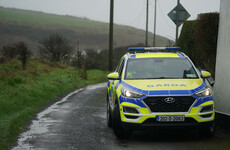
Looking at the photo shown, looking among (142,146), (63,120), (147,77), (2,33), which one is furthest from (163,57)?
(2,33)

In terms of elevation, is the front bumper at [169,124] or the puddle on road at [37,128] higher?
the front bumper at [169,124]

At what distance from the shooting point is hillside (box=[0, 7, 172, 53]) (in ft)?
328

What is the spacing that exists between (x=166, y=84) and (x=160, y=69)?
0.96 metres

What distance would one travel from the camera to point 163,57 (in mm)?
9664

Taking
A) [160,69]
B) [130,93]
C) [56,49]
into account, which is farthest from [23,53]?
[130,93]

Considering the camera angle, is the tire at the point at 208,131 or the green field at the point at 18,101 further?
the green field at the point at 18,101

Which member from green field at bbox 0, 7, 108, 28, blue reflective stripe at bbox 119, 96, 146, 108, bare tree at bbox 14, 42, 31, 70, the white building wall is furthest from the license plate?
green field at bbox 0, 7, 108, 28

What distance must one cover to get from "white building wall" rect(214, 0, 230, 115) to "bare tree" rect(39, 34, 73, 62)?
32.7 m

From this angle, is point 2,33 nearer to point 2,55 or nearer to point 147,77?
point 2,55

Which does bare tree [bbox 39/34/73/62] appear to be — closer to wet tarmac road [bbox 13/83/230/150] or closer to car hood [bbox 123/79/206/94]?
wet tarmac road [bbox 13/83/230/150]

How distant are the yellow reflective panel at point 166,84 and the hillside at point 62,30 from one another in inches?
3269

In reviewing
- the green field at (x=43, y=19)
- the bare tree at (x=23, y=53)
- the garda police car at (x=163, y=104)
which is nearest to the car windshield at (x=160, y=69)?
the garda police car at (x=163, y=104)

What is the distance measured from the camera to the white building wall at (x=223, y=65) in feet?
32.3

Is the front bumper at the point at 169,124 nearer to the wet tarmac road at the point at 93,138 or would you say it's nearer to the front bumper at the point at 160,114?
the front bumper at the point at 160,114
